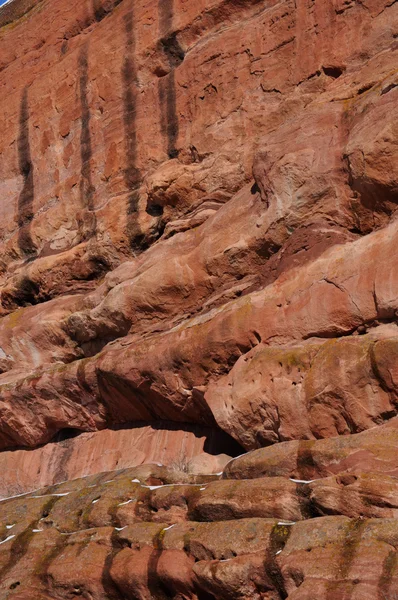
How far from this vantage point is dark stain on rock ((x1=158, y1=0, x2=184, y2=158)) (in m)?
25.5

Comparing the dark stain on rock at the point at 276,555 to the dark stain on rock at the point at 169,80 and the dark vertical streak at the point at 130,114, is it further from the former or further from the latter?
the dark stain on rock at the point at 169,80

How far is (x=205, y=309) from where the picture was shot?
19.5m

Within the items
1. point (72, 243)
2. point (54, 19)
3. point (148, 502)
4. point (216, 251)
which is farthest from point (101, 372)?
point (54, 19)

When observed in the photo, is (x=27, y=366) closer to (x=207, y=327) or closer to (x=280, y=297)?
(x=207, y=327)

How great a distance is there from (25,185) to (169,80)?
842cm

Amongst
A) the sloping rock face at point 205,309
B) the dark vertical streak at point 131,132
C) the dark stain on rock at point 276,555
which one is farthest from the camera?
the dark vertical streak at point 131,132

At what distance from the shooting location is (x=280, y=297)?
1709 centimetres

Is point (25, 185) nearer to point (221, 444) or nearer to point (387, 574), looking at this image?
point (221, 444)

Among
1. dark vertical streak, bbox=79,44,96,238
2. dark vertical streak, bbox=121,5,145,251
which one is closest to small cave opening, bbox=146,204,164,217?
dark vertical streak, bbox=121,5,145,251

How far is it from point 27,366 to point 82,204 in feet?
19.6

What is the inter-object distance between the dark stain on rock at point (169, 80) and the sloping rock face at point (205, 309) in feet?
0.27

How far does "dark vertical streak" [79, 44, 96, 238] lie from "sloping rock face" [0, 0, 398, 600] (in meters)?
0.13

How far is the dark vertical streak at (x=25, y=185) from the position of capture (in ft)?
99.9

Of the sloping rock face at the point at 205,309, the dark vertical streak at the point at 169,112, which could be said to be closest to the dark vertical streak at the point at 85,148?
the sloping rock face at the point at 205,309
